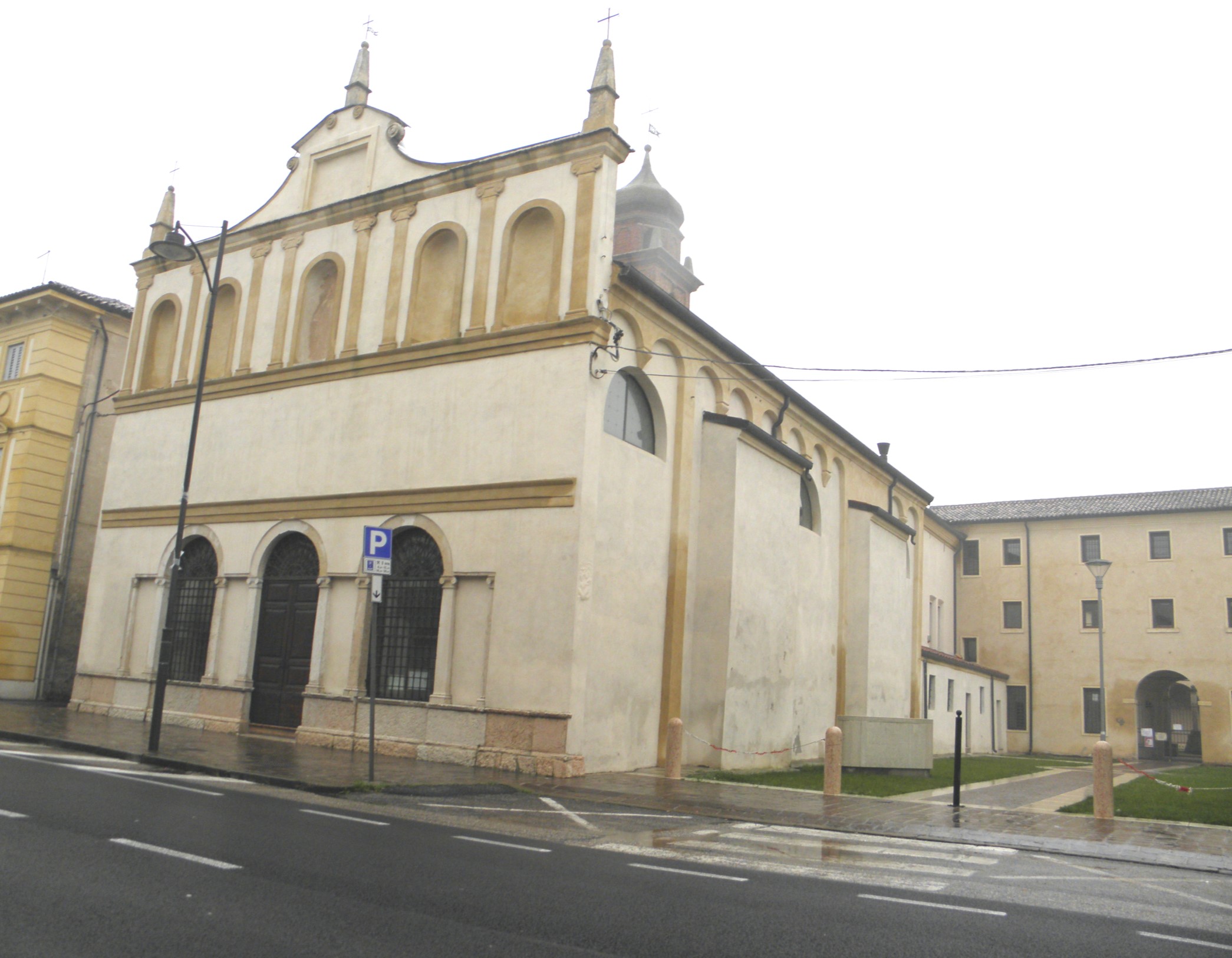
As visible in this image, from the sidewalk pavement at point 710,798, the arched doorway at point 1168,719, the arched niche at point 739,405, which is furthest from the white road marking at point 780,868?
the arched doorway at point 1168,719

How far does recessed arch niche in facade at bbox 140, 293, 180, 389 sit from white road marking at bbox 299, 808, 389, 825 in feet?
50.9

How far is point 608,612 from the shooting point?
54.1 feet

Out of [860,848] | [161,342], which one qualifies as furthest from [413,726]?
[161,342]

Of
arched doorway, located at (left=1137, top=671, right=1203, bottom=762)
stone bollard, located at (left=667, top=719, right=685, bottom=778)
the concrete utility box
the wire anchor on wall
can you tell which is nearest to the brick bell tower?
the wire anchor on wall

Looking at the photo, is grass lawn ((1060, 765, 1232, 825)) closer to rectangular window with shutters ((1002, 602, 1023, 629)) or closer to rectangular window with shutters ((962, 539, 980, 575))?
rectangular window with shutters ((1002, 602, 1023, 629))

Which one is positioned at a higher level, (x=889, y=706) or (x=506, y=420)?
(x=506, y=420)

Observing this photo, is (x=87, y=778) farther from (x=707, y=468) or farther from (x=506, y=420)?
(x=707, y=468)

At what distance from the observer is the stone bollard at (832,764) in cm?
1434

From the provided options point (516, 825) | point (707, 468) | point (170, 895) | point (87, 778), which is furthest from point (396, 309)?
point (170, 895)

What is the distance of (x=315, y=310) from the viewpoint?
67.5 ft

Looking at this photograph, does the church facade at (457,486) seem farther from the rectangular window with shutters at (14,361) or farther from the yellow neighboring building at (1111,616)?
the yellow neighboring building at (1111,616)

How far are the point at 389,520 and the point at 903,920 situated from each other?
13.1m

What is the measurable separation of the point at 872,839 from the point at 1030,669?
3705 cm

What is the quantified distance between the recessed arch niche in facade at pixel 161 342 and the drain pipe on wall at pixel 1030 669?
36.5 metres
